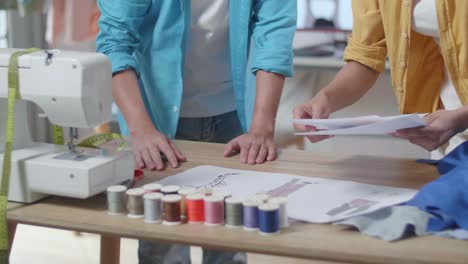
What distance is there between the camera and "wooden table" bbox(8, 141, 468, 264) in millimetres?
1070

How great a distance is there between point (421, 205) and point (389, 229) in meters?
0.09

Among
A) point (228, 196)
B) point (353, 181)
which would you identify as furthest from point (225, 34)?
point (228, 196)

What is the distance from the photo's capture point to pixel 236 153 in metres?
1.68

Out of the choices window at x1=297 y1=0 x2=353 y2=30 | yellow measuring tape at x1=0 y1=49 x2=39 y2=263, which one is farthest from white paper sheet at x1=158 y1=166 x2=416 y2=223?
window at x1=297 y1=0 x2=353 y2=30

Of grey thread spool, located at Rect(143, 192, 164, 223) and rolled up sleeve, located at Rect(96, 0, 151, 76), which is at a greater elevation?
rolled up sleeve, located at Rect(96, 0, 151, 76)

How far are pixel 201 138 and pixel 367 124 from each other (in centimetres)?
77

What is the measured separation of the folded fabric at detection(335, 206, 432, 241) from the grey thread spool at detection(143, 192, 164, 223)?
0.31m

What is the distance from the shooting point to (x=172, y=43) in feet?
6.01

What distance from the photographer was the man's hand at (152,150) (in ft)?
5.13

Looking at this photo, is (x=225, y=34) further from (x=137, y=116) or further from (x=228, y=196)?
(x=228, y=196)

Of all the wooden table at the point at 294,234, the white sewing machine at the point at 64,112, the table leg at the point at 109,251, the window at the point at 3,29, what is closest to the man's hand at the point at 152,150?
the wooden table at the point at 294,234

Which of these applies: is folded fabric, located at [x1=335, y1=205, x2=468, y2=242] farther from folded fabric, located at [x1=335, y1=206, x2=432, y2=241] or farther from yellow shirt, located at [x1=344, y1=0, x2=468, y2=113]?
yellow shirt, located at [x1=344, y1=0, x2=468, y2=113]

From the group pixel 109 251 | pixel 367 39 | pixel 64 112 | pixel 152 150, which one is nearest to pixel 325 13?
pixel 367 39

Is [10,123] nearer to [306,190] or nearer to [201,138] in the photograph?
[306,190]
